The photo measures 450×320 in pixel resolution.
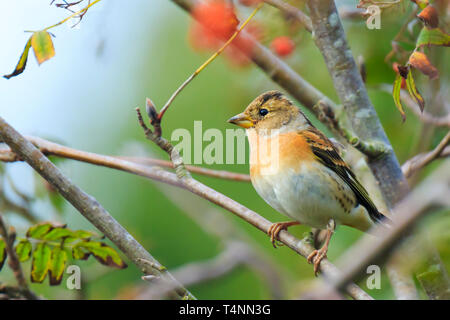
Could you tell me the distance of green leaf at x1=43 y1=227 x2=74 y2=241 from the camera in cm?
129

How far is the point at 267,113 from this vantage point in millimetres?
1786

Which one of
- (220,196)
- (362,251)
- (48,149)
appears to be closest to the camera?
(362,251)

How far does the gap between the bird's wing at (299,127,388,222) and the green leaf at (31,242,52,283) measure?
0.91 meters

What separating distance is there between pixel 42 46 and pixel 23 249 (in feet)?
1.88

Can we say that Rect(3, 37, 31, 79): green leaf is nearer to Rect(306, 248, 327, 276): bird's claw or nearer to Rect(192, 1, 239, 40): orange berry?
Rect(192, 1, 239, 40): orange berry

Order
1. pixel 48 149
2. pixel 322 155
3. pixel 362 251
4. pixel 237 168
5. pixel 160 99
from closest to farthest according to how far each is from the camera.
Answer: pixel 362 251 < pixel 48 149 < pixel 322 155 < pixel 237 168 < pixel 160 99

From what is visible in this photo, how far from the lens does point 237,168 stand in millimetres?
2316

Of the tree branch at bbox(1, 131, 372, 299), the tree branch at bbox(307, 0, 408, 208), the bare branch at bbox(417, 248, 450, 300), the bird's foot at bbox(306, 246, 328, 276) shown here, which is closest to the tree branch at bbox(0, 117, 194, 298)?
the tree branch at bbox(1, 131, 372, 299)

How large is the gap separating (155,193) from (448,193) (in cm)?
256

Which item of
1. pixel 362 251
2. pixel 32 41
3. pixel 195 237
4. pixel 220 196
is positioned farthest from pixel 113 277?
pixel 362 251

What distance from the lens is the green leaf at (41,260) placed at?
131 cm

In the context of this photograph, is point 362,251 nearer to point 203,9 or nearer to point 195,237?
point 203,9

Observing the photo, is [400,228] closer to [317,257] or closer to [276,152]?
[317,257]

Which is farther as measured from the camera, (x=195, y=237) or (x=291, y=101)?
(x=195, y=237)
